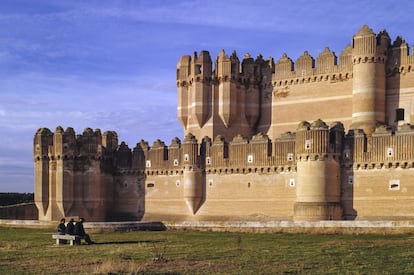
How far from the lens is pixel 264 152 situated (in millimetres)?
44719

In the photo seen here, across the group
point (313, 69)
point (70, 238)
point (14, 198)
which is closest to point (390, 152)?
point (313, 69)

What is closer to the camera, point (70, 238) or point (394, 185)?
point (70, 238)

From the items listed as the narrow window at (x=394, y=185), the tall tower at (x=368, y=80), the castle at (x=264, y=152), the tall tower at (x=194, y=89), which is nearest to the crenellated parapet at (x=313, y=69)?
the castle at (x=264, y=152)

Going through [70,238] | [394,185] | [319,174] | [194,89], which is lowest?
[70,238]

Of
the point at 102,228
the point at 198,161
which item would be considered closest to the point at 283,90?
the point at 198,161

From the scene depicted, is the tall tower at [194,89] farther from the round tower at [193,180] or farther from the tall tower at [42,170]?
the tall tower at [42,170]

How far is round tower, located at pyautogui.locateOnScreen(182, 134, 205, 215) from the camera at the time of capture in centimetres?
4756

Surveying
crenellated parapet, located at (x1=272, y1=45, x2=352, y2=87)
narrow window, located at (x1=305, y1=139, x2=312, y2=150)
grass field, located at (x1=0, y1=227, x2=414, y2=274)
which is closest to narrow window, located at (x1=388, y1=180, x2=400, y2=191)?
narrow window, located at (x1=305, y1=139, x2=312, y2=150)

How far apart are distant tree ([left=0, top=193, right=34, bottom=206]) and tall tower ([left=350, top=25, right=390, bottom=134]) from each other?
47.0 m

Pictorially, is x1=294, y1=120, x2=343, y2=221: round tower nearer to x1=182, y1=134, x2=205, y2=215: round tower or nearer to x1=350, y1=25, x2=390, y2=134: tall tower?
x1=350, y1=25, x2=390, y2=134: tall tower

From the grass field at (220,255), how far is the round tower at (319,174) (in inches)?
310

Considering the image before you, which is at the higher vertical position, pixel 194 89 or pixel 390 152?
pixel 194 89

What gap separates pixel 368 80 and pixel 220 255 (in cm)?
2733

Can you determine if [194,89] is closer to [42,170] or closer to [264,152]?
[264,152]
